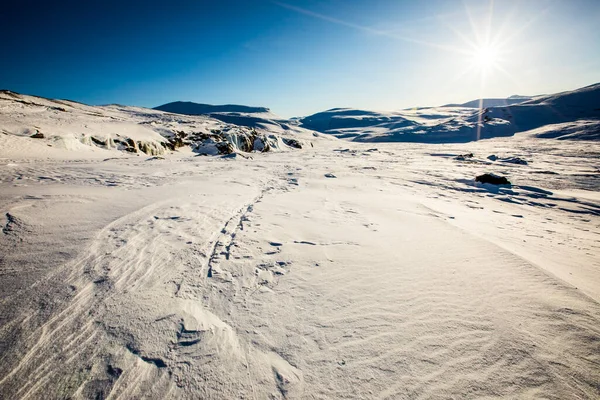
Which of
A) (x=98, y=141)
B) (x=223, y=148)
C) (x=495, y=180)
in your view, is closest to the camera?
(x=495, y=180)

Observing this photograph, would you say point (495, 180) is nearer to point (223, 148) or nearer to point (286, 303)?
point (286, 303)

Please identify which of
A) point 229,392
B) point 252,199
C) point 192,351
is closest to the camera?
point 229,392

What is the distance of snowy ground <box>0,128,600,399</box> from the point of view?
208cm

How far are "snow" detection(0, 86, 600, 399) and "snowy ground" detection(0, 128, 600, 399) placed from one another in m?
0.02

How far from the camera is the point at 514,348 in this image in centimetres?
239

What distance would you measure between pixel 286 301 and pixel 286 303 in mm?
33

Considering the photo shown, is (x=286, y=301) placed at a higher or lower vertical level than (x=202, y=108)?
lower

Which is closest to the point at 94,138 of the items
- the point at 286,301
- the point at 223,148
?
the point at 223,148

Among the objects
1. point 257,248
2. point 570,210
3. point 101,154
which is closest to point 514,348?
point 257,248

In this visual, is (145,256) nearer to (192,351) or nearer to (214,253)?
(214,253)

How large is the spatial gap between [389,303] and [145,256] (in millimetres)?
3706

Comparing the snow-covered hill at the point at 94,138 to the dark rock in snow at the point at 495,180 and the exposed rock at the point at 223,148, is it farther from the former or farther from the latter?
the dark rock in snow at the point at 495,180

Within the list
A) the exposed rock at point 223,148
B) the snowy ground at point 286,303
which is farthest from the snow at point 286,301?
the exposed rock at point 223,148

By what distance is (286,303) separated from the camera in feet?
9.83
